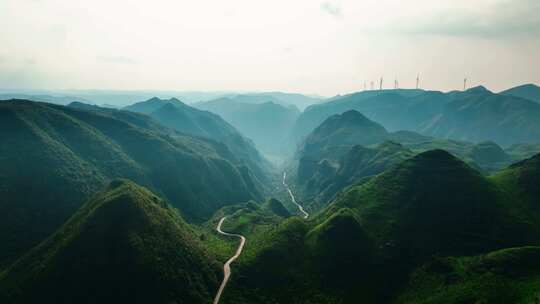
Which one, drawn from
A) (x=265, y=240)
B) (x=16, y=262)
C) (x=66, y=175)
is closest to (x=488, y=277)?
(x=265, y=240)

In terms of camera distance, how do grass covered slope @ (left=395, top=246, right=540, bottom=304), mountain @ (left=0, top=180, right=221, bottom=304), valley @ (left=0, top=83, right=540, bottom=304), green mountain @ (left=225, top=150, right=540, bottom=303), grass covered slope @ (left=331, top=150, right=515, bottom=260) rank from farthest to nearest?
1. grass covered slope @ (left=331, top=150, right=515, bottom=260)
2. green mountain @ (left=225, top=150, right=540, bottom=303)
3. valley @ (left=0, top=83, right=540, bottom=304)
4. mountain @ (left=0, top=180, right=221, bottom=304)
5. grass covered slope @ (left=395, top=246, right=540, bottom=304)

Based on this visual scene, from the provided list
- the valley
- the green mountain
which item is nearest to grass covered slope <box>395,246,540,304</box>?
the valley

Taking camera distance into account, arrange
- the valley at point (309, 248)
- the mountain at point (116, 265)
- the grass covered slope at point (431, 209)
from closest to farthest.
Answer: the mountain at point (116, 265)
the valley at point (309, 248)
the grass covered slope at point (431, 209)

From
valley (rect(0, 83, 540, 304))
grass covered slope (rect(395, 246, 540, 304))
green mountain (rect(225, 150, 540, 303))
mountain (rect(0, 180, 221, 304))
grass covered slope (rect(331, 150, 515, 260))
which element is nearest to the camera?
grass covered slope (rect(395, 246, 540, 304))

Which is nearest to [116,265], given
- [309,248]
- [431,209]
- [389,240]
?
[309,248]

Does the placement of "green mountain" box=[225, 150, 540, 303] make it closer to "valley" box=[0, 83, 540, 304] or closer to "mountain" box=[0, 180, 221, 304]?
"valley" box=[0, 83, 540, 304]

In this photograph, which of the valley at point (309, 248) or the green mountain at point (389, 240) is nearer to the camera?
the valley at point (309, 248)

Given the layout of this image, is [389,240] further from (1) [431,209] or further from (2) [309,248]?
(2) [309,248]

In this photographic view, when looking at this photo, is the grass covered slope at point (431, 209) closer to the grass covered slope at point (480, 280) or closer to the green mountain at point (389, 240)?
the green mountain at point (389, 240)

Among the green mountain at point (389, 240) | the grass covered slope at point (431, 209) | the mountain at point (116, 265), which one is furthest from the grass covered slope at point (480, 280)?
the mountain at point (116, 265)
